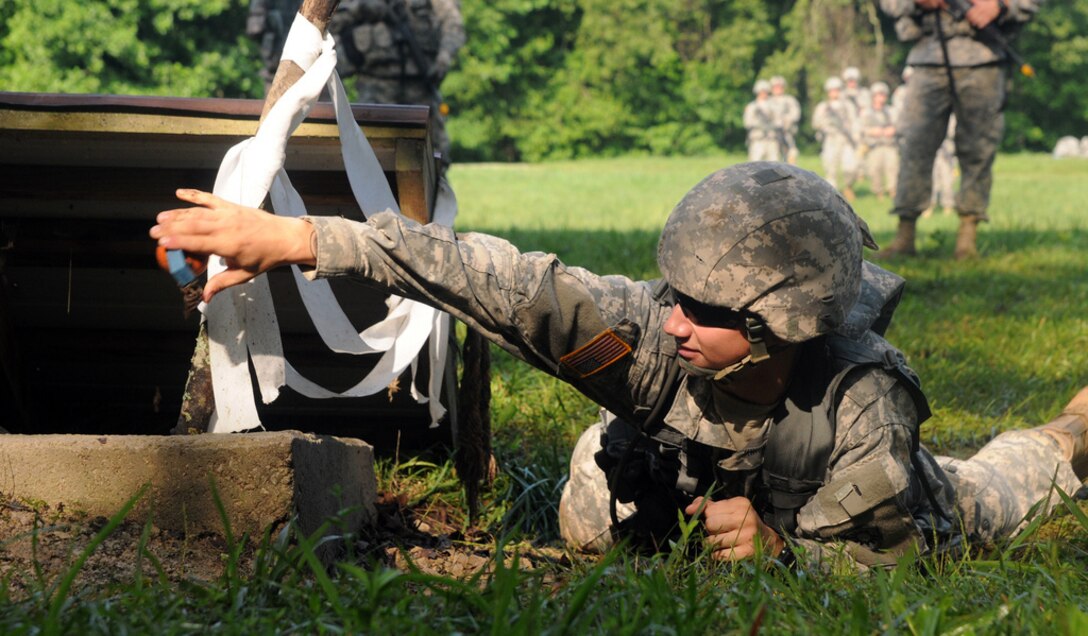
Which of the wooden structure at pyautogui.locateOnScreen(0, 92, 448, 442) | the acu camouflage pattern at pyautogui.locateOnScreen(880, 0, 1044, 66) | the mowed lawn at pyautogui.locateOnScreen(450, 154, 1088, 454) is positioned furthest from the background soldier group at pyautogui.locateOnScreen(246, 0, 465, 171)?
the wooden structure at pyautogui.locateOnScreen(0, 92, 448, 442)

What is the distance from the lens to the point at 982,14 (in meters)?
8.18

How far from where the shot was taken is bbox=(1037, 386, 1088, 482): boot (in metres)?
3.83

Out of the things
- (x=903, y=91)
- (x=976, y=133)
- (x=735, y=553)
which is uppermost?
(x=903, y=91)

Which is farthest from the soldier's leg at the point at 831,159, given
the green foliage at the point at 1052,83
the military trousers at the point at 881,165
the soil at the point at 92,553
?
the green foliage at the point at 1052,83

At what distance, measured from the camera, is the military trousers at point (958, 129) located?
8.30 metres

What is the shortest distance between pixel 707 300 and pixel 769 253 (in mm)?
172

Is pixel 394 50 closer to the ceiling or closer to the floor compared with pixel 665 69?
closer to the floor

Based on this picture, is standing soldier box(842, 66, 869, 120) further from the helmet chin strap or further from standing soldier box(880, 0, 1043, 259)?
the helmet chin strap

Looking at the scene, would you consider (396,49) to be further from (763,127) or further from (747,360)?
(763,127)

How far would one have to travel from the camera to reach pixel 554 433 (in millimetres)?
4398

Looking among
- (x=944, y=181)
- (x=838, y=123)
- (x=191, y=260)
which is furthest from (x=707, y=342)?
(x=838, y=123)

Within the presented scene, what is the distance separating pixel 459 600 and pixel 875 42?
44.8m

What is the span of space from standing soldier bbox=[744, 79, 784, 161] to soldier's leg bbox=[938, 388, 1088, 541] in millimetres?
20749

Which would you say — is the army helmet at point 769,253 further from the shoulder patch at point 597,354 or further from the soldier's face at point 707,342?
the shoulder patch at point 597,354
